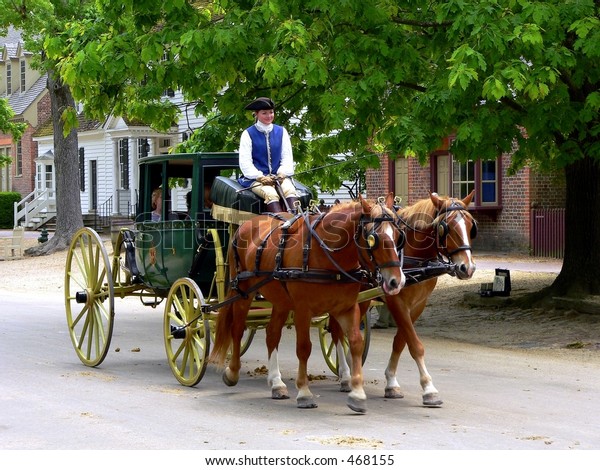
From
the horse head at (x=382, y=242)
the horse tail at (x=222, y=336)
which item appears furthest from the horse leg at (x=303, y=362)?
the horse tail at (x=222, y=336)

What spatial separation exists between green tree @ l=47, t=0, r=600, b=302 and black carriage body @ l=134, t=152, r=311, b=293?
1847mm

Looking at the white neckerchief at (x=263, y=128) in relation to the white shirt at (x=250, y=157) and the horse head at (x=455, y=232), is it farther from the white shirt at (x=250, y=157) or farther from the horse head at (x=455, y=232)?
the horse head at (x=455, y=232)

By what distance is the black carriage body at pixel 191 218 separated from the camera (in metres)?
11.3

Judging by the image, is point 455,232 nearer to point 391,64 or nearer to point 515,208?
point 391,64

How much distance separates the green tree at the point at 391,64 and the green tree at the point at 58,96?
15817 millimetres

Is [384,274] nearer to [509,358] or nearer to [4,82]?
[509,358]

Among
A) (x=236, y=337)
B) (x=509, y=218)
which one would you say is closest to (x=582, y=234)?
(x=236, y=337)

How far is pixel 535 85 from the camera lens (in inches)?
519

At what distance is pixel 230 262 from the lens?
36.4ft

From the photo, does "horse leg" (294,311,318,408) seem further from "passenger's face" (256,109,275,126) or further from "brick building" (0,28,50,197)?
"brick building" (0,28,50,197)

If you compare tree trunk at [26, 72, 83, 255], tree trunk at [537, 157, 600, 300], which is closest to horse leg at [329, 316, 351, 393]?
tree trunk at [537, 157, 600, 300]

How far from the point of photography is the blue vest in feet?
37.2

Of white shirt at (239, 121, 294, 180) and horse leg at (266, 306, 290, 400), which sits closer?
horse leg at (266, 306, 290, 400)
